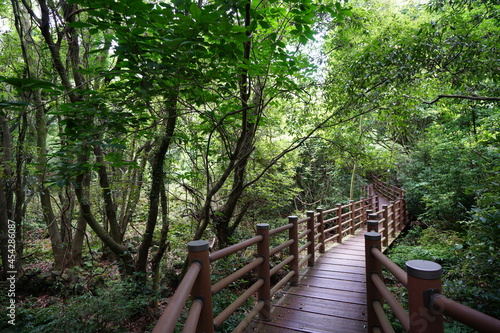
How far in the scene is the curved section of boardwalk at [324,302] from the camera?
2920mm

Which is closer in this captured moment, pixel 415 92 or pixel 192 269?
pixel 192 269

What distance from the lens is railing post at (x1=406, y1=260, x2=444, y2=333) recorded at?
1.18 metres

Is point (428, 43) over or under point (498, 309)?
over

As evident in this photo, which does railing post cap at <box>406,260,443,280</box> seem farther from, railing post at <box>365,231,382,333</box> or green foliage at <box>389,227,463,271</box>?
green foliage at <box>389,227,463,271</box>

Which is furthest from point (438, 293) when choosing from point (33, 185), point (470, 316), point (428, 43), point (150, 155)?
point (33, 185)

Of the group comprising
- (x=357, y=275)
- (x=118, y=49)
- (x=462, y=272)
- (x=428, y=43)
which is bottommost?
(x=357, y=275)

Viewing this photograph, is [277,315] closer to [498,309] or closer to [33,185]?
[498,309]

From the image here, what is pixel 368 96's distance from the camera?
4277 mm

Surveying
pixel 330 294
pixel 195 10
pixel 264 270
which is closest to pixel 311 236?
pixel 330 294

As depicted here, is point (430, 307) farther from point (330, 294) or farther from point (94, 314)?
point (94, 314)

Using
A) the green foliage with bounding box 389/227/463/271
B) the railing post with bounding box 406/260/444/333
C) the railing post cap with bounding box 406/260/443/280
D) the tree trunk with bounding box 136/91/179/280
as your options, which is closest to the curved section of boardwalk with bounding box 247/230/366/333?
the green foliage with bounding box 389/227/463/271

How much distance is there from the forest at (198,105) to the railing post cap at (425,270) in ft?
5.93

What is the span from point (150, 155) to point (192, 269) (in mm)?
4251

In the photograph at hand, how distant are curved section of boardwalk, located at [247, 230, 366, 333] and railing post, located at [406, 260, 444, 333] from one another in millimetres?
1909
